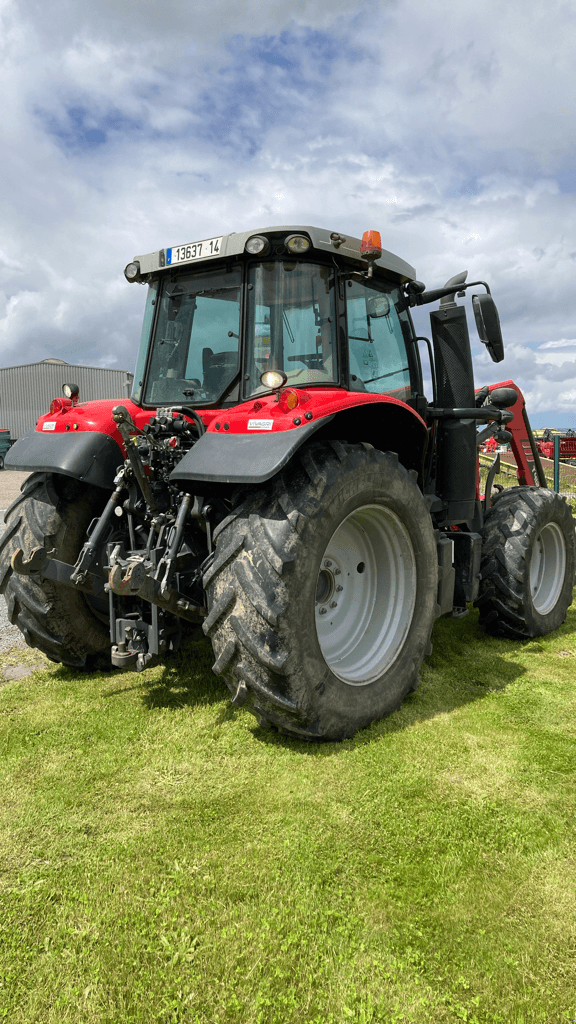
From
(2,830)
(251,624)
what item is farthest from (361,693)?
(2,830)

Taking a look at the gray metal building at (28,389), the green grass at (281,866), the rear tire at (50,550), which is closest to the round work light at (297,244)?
the rear tire at (50,550)

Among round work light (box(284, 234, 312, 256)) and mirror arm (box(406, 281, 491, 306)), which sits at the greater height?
mirror arm (box(406, 281, 491, 306))

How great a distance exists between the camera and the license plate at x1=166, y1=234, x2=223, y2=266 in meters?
3.31

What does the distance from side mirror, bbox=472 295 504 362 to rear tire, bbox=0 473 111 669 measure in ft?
7.70

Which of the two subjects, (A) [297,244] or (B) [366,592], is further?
(B) [366,592]

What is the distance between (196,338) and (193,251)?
443 mm

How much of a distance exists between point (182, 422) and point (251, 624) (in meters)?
1.12

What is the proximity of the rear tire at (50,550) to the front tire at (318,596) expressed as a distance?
3.68ft

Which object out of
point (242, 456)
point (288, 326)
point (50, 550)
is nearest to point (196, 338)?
A: point (288, 326)

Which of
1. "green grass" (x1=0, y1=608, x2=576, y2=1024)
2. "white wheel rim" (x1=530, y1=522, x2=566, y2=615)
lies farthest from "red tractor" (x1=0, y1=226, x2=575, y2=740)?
"white wheel rim" (x1=530, y1=522, x2=566, y2=615)

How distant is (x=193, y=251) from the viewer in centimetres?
343

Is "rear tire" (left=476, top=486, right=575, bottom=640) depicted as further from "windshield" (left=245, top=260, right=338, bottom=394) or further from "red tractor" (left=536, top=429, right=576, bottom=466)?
"red tractor" (left=536, top=429, right=576, bottom=466)

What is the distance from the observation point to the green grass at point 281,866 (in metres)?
1.62

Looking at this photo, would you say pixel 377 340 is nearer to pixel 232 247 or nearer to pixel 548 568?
pixel 232 247
